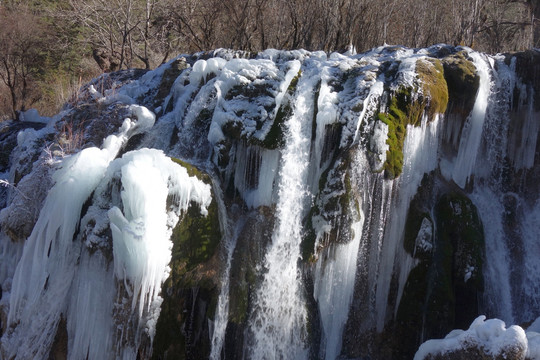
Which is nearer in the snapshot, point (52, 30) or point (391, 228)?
point (391, 228)

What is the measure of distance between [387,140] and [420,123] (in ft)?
2.28

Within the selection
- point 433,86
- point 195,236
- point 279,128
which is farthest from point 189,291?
point 433,86

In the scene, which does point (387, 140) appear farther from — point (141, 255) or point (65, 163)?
point (65, 163)

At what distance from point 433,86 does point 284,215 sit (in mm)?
2953

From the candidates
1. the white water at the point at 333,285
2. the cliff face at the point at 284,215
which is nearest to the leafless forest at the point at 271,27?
the cliff face at the point at 284,215

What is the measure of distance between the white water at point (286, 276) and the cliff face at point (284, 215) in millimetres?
20

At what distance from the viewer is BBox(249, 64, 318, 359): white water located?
5691mm

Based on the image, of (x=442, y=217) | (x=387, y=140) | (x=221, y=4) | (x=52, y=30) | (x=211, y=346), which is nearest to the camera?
(x=211, y=346)

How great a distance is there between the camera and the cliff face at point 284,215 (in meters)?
5.20

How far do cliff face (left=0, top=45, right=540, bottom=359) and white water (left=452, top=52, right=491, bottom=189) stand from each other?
1.1 inches

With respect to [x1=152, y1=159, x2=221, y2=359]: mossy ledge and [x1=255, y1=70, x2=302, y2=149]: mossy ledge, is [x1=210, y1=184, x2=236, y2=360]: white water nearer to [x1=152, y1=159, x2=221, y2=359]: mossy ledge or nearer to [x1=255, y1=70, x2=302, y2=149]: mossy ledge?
[x1=152, y1=159, x2=221, y2=359]: mossy ledge

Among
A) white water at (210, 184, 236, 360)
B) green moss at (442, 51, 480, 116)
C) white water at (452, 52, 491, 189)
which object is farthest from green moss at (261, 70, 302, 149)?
white water at (452, 52, 491, 189)

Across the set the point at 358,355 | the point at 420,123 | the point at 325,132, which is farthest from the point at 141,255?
the point at 420,123

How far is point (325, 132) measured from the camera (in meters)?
6.17
